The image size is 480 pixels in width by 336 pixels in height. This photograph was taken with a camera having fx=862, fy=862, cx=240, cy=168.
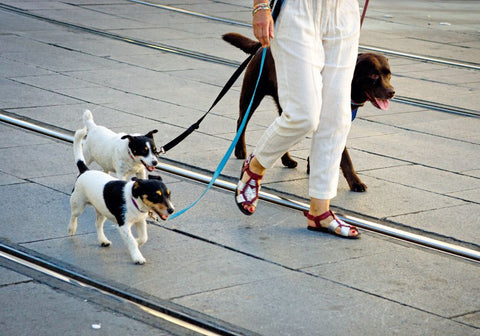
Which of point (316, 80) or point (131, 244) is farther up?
point (316, 80)

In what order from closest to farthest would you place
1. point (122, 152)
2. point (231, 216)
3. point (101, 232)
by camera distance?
point (101, 232), point (231, 216), point (122, 152)

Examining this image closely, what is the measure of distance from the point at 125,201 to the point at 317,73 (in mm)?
1369

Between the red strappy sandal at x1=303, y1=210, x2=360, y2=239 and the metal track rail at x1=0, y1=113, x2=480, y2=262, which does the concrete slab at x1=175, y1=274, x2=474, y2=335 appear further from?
the metal track rail at x1=0, y1=113, x2=480, y2=262

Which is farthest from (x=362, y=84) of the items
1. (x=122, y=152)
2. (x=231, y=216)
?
(x=122, y=152)

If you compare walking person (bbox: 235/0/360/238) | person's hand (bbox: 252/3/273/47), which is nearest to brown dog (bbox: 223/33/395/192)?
walking person (bbox: 235/0/360/238)

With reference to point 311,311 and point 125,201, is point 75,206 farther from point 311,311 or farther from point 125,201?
point 311,311

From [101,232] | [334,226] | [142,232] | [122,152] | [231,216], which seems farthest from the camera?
[122,152]

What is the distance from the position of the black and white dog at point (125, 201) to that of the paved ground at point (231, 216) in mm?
134

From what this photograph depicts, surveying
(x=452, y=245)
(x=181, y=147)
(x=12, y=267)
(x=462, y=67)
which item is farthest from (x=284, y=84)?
(x=462, y=67)

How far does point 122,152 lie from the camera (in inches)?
234

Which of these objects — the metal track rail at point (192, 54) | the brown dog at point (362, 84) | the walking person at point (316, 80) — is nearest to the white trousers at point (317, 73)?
the walking person at point (316, 80)

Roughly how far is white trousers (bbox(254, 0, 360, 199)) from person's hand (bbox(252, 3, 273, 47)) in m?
0.13

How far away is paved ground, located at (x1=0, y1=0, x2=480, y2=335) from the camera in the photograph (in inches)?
169

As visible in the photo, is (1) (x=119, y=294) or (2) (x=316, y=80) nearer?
(1) (x=119, y=294)
